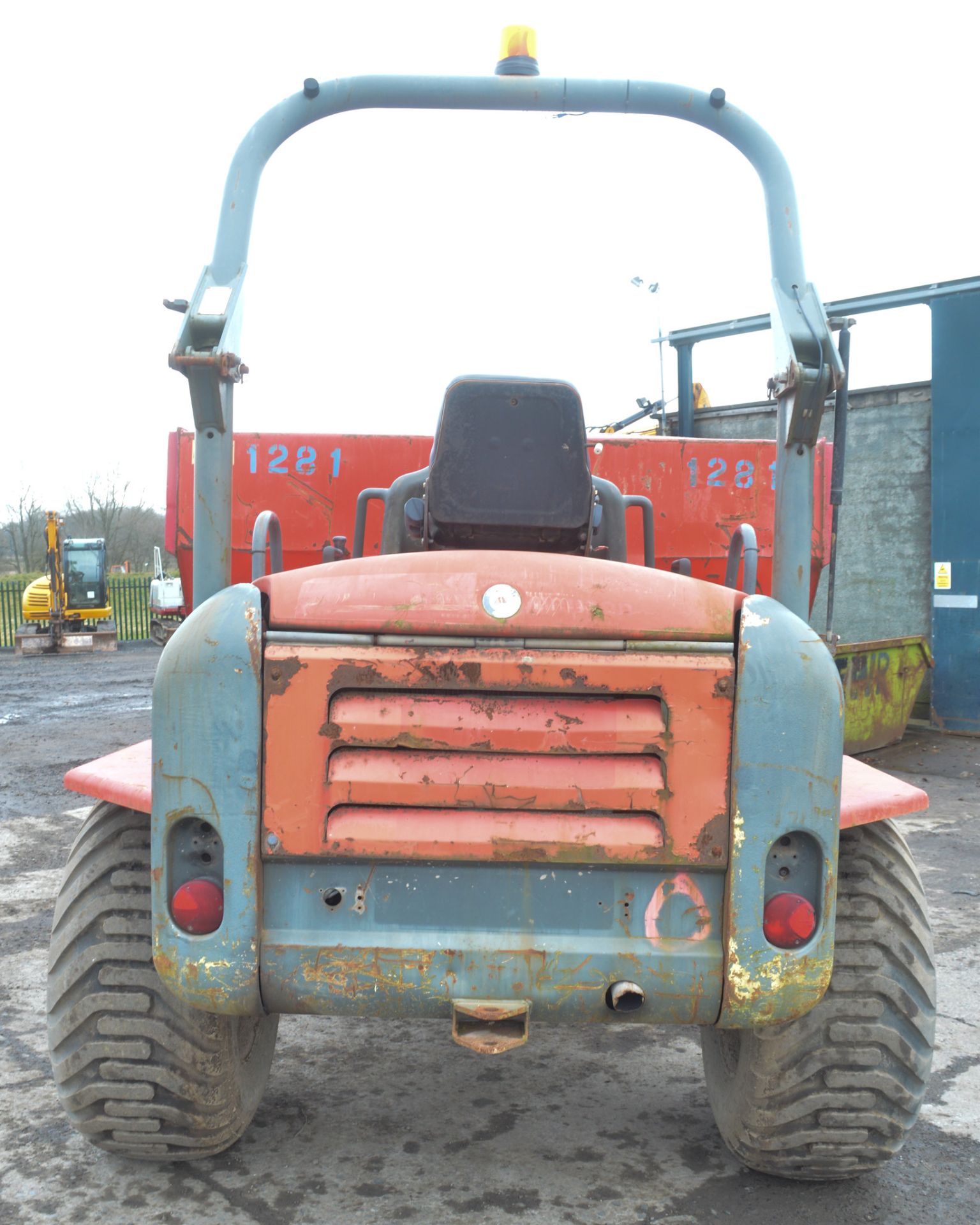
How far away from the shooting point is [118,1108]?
262cm

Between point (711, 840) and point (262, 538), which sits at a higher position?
point (262, 538)

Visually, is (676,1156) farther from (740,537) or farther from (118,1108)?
(740,537)

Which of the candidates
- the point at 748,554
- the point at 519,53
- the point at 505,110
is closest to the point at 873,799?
the point at 748,554

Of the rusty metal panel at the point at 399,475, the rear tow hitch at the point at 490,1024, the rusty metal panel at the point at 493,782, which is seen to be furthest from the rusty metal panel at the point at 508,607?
the rusty metal panel at the point at 399,475

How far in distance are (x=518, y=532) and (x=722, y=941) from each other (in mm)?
1198

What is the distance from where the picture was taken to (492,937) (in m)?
2.29

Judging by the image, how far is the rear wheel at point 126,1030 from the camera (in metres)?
2.58

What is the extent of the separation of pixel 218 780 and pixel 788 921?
1211 millimetres

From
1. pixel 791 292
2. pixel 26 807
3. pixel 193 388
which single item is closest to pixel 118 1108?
pixel 193 388

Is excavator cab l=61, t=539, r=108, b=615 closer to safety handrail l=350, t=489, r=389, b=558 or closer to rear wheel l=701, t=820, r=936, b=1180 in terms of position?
safety handrail l=350, t=489, r=389, b=558

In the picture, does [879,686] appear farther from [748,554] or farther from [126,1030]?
[126,1030]

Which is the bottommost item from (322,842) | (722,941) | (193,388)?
(722,941)

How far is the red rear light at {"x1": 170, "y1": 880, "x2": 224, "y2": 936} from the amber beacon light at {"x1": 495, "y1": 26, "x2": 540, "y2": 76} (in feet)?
7.53

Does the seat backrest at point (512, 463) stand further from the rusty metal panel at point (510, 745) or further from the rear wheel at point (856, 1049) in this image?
the rear wheel at point (856, 1049)
